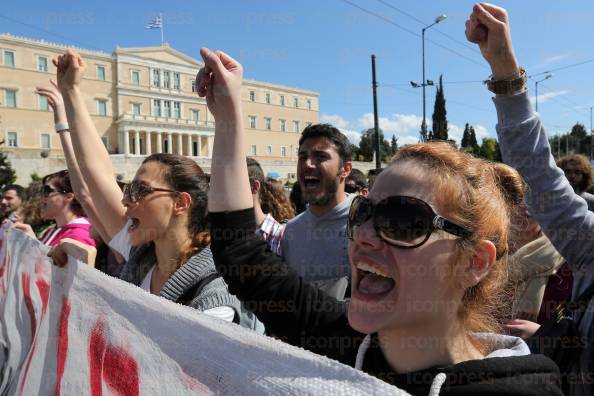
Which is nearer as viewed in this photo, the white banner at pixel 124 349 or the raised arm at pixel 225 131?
the white banner at pixel 124 349

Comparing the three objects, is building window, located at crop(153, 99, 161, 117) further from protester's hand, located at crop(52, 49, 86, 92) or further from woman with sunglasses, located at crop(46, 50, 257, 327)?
woman with sunglasses, located at crop(46, 50, 257, 327)

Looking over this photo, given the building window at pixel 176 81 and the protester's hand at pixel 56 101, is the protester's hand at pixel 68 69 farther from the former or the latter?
the building window at pixel 176 81

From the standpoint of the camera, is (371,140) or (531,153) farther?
(371,140)

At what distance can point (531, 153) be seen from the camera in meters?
1.75

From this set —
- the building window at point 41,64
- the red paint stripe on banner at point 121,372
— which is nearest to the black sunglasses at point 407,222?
the red paint stripe on banner at point 121,372

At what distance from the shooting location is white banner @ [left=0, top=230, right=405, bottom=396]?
955 mm

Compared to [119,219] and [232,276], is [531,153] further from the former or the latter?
[119,219]

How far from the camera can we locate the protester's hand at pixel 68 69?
2.73 m

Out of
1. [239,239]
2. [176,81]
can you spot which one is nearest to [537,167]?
[239,239]

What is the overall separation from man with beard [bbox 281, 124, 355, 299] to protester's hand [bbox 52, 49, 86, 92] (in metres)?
1.46

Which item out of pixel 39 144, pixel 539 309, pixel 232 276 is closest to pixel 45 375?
pixel 232 276

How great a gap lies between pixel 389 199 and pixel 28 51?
199 ft

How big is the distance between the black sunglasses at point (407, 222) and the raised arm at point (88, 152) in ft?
6.35

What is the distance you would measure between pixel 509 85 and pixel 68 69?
2.37 meters
